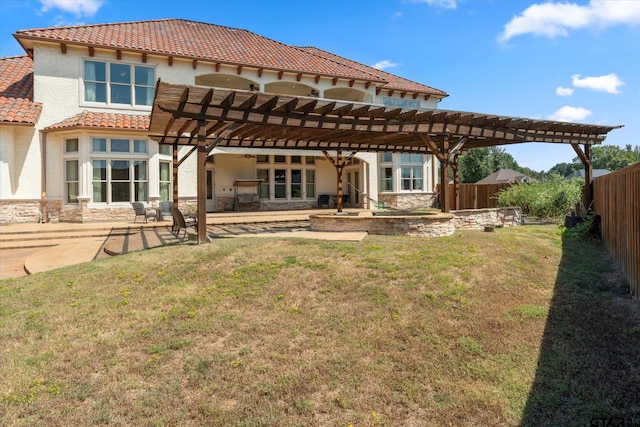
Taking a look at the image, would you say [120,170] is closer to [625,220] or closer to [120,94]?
[120,94]

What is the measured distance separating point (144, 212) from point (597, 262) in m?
14.3

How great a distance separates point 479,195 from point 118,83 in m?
18.4

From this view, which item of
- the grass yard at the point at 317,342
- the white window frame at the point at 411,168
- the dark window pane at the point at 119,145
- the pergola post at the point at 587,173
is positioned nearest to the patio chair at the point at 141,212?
the dark window pane at the point at 119,145

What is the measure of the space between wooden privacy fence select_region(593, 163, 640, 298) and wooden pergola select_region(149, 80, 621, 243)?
4028mm

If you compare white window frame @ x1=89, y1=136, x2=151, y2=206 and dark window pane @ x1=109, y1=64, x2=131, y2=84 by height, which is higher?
dark window pane @ x1=109, y1=64, x2=131, y2=84

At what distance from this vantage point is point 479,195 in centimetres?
2094

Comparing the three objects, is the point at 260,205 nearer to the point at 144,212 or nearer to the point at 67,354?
the point at 144,212

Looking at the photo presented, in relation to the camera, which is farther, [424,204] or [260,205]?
[424,204]

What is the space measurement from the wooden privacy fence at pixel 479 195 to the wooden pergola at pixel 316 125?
15.2 feet

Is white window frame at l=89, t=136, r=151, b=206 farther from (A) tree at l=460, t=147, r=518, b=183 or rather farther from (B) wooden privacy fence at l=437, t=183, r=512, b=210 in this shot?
(A) tree at l=460, t=147, r=518, b=183

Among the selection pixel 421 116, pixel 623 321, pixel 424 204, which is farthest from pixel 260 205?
pixel 623 321

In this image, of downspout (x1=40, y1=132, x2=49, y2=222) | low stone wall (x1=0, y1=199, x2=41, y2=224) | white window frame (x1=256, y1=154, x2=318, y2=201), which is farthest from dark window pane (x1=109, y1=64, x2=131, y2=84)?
white window frame (x1=256, y1=154, x2=318, y2=201)

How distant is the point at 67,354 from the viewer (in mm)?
4562

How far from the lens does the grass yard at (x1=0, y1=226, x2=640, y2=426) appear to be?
3621 mm
